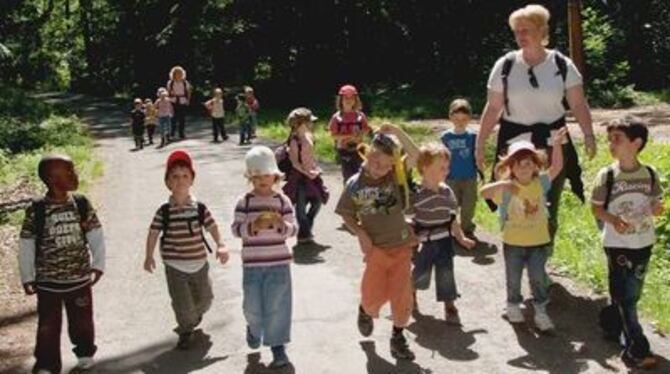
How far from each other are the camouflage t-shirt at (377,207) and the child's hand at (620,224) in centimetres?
153

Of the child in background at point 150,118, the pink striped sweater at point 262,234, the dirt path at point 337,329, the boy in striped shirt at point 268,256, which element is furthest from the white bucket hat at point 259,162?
the child in background at point 150,118

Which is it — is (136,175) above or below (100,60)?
below

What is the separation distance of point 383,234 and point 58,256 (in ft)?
7.87

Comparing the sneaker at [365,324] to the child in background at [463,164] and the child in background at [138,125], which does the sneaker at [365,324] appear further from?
the child in background at [138,125]

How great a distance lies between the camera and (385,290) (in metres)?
6.52

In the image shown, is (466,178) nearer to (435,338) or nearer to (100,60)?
(435,338)

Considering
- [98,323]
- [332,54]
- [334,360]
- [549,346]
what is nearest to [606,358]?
Result: [549,346]

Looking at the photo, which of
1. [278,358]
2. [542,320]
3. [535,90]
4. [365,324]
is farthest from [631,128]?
[278,358]

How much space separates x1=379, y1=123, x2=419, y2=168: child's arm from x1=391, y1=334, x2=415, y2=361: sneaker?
1554mm

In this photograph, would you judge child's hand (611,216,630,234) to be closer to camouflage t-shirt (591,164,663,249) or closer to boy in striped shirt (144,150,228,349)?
camouflage t-shirt (591,164,663,249)

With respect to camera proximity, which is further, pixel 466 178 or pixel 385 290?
pixel 466 178

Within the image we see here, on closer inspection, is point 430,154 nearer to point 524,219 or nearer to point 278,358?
point 524,219

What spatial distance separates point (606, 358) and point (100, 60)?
48173 mm

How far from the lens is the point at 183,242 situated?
661 centimetres
